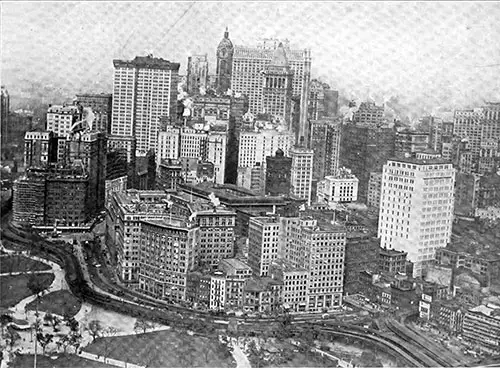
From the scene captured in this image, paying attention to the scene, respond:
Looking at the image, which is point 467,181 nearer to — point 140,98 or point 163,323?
point 163,323

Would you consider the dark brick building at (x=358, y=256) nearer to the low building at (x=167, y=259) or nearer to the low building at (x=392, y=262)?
the low building at (x=392, y=262)

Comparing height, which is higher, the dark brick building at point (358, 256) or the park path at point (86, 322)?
the dark brick building at point (358, 256)

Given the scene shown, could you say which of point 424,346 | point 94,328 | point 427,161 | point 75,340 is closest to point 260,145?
point 427,161

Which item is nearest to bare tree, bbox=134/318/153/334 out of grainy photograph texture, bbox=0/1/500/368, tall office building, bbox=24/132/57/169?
grainy photograph texture, bbox=0/1/500/368

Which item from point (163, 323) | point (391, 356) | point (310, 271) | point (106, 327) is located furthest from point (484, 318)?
point (106, 327)

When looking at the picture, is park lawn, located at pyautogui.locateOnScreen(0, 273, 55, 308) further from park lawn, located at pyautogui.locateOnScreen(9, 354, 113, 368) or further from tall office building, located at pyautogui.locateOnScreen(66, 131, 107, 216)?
tall office building, located at pyautogui.locateOnScreen(66, 131, 107, 216)

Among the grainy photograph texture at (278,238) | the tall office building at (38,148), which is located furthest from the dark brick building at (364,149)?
the tall office building at (38,148)
